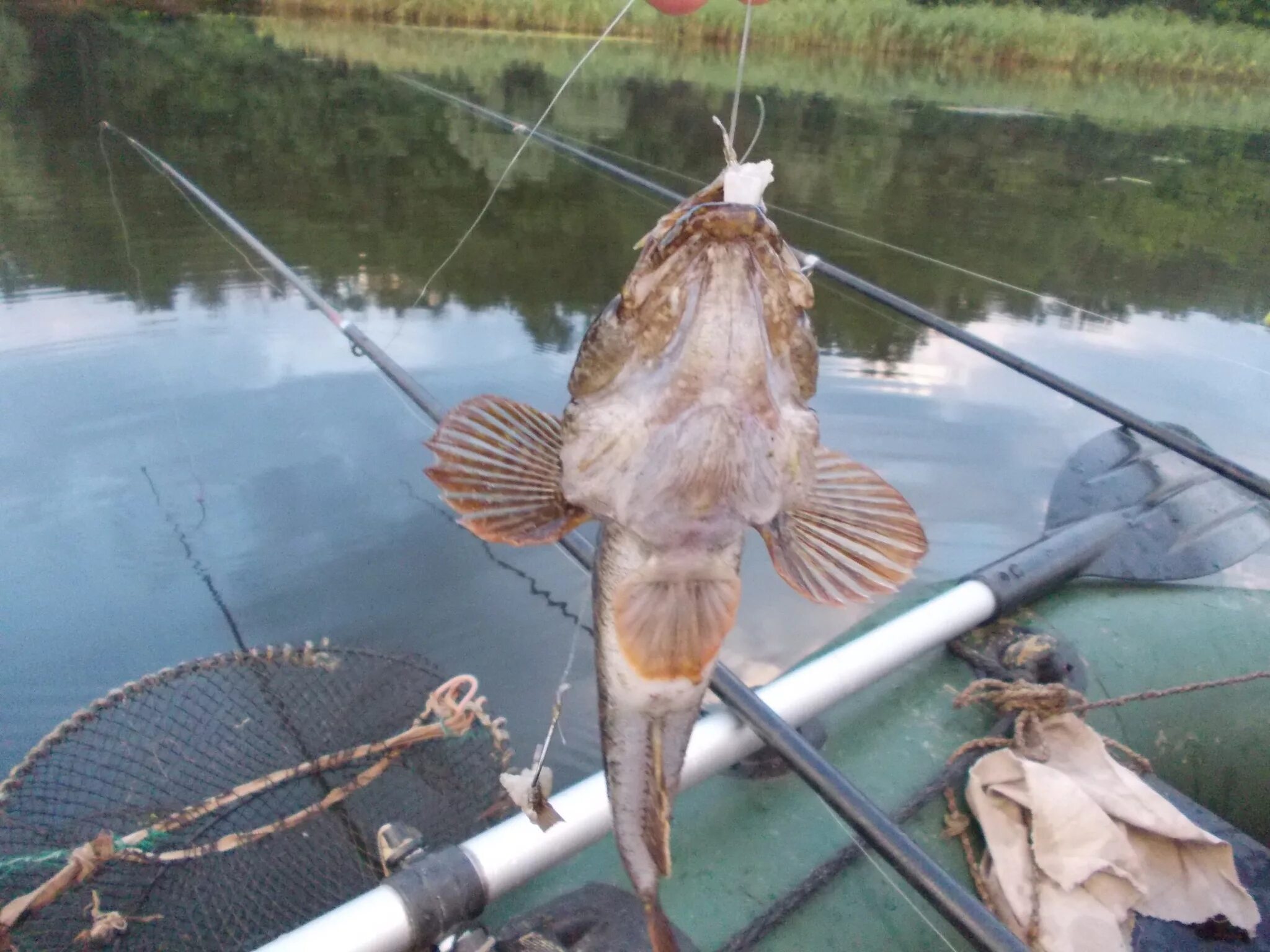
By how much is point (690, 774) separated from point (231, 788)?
4.90 ft

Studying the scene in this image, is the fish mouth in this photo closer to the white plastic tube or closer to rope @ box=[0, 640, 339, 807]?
the white plastic tube

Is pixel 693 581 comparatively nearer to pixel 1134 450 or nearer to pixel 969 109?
pixel 1134 450

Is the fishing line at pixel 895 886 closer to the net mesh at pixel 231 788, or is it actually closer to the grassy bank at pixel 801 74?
the net mesh at pixel 231 788

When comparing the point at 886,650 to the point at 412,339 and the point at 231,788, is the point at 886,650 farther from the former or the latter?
the point at 412,339

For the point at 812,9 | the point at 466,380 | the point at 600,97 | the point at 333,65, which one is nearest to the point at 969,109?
the point at 812,9

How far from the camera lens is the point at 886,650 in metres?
2.29

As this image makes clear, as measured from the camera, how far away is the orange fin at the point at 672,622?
40.8 inches

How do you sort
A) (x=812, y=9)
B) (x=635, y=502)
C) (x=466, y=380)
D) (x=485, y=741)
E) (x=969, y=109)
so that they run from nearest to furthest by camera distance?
(x=635, y=502), (x=485, y=741), (x=466, y=380), (x=969, y=109), (x=812, y=9)

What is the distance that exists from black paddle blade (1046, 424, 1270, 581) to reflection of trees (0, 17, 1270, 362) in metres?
3.23

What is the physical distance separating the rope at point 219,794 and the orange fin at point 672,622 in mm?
1543

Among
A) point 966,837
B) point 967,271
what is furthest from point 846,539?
point 967,271

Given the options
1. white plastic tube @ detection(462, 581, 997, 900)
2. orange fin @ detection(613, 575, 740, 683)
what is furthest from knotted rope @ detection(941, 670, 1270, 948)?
orange fin @ detection(613, 575, 740, 683)

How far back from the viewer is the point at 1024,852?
2.16 meters

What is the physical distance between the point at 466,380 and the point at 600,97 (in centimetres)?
1230
